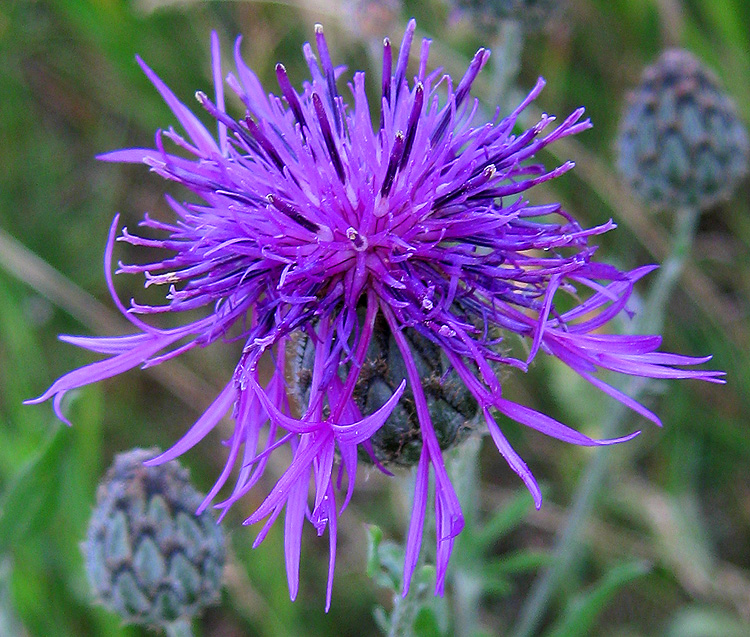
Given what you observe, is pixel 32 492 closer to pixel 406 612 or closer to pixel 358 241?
pixel 406 612

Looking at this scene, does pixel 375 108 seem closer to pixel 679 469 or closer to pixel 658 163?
pixel 658 163

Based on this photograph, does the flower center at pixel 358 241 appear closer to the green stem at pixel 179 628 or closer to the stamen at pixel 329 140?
the stamen at pixel 329 140

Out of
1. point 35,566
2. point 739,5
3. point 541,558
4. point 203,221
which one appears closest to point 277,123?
point 203,221

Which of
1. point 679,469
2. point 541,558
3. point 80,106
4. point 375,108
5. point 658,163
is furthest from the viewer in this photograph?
point 80,106

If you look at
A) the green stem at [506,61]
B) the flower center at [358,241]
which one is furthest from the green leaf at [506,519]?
the green stem at [506,61]

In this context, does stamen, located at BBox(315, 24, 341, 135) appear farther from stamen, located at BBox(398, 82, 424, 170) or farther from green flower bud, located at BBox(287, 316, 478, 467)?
green flower bud, located at BBox(287, 316, 478, 467)
